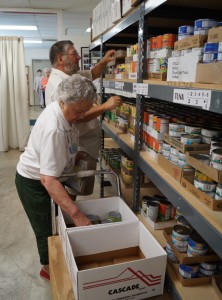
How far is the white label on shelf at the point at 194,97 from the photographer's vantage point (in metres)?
0.90

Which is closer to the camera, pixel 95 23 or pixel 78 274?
pixel 78 274

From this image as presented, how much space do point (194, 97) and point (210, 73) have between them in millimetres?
97

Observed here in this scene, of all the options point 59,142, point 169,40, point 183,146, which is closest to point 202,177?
point 183,146

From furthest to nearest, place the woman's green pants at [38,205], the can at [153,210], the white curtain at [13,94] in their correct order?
the white curtain at [13,94]
the woman's green pants at [38,205]
the can at [153,210]

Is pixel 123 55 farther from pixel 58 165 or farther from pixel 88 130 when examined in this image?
pixel 58 165

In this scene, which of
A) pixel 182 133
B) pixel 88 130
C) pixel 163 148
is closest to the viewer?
pixel 182 133

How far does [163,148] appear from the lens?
1479 mm

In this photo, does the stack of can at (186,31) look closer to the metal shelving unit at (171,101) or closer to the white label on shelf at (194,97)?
the metal shelving unit at (171,101)

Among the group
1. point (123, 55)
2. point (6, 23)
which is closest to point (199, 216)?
point (123, 55)

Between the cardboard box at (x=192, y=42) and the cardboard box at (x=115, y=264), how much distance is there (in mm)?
879

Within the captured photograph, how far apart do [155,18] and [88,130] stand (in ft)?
3.89

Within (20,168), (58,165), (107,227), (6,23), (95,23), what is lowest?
(107,227)

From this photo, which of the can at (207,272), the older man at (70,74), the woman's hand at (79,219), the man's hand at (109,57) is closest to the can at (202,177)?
the can at (207,272)

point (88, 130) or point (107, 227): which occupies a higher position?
point (88, 130)
